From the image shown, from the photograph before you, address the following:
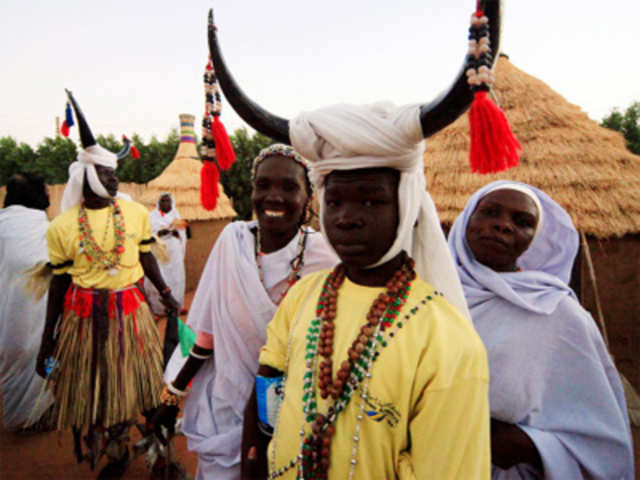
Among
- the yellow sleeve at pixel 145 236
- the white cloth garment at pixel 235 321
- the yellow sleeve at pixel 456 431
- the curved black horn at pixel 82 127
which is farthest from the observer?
the yellow sleeve at pixel 145 236

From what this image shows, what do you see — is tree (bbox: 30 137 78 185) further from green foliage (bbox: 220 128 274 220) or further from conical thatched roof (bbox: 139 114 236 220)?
green foliage (bbox: 220 128 274 220)

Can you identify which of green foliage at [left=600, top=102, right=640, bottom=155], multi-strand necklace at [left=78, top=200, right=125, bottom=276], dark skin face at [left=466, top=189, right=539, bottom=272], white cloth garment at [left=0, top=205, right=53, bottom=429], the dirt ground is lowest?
the dirt ground

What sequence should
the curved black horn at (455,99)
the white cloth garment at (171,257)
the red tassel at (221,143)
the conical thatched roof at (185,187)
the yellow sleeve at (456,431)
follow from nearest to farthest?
the curved black horn at (455,99) → the yellow sleeve at (456,431) → the red tassel at (221,143) → the white cloth garment at (171,257) → the conical thatched roof at (185,187)

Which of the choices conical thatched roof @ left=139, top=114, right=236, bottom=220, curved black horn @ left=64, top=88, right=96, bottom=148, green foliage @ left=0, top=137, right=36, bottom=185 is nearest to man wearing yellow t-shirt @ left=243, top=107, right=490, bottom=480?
curved black horn @ left=64, top=88, right=96, bottom=148

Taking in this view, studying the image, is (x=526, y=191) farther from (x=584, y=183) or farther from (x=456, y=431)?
(x=584, y=183)

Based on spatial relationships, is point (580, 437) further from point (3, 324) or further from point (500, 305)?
point (3, 324)

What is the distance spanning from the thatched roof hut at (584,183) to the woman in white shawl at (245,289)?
4.08 meters

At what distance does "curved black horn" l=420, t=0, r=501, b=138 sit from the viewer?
2.92ft

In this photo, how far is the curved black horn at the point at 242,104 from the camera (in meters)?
1.26

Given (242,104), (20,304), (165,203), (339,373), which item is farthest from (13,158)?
(339,373)

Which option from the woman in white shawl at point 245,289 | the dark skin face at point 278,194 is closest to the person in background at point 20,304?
the woman in white shawl at point 245,289

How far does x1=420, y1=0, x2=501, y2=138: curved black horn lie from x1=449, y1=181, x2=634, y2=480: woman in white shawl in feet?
2.98

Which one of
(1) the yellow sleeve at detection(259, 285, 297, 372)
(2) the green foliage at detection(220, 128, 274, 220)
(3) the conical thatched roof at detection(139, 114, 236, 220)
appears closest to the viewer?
(1) the yellow sleeve at detection(259, 285, 297, 372)

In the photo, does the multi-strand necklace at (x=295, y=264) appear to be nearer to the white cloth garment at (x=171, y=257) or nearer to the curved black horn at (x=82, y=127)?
the curved black horn at (x=82, y=127)
